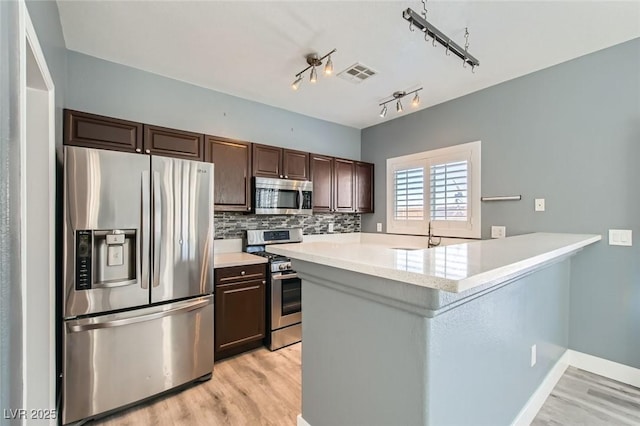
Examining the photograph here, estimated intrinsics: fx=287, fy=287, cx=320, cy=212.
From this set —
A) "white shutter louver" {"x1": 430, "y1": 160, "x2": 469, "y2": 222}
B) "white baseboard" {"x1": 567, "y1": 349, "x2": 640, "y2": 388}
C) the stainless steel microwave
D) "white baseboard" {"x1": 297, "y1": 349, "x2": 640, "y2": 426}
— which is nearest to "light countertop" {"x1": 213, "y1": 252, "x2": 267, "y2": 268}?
the stainless steel microwave

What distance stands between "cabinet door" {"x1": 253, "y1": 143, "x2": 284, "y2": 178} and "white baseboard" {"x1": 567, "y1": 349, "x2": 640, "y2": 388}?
3.35 m

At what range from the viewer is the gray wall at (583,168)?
2275 mm

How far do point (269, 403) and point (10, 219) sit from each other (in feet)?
6.24

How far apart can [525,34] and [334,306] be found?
246cm

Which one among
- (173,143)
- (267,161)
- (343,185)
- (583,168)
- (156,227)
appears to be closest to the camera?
(156,227)

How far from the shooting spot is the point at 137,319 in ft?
6.64

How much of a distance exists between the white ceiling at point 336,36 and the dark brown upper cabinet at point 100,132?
2.03ft

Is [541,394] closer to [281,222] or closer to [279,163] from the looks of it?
[281,222]

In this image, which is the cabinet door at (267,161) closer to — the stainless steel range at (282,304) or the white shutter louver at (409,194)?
the stainless steel range at (282,304)

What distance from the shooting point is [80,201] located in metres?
1.83

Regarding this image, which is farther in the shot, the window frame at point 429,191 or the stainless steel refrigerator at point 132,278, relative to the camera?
the window frame at point 429,191

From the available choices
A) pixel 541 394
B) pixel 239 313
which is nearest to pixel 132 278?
pixel 239 313

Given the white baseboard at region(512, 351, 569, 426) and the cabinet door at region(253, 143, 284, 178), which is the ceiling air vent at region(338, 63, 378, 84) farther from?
the white baseboard at region(512, 351, 569, 426)

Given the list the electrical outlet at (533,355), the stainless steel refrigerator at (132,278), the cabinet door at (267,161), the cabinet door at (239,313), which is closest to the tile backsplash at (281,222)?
the cabinet door at (267,161)
